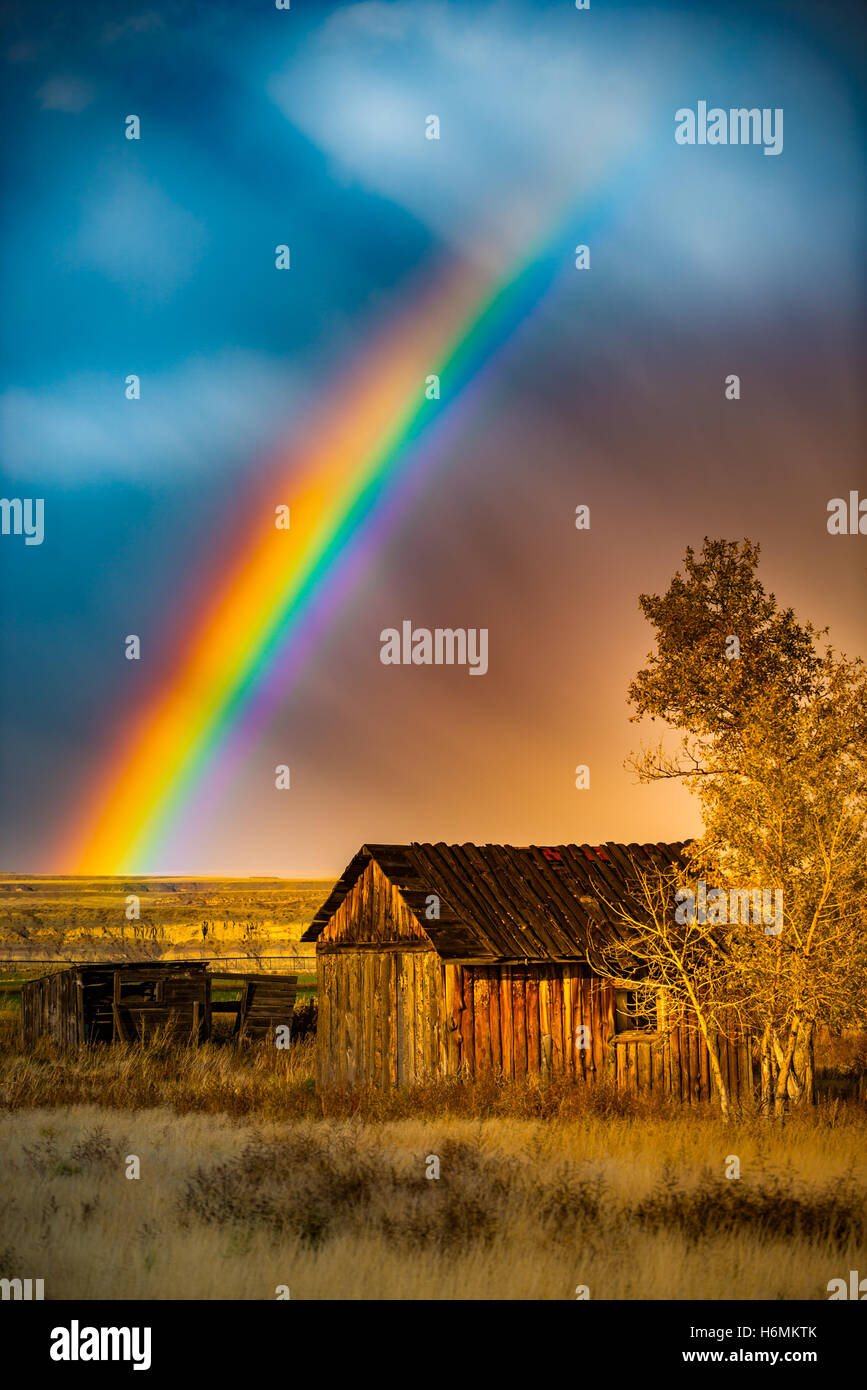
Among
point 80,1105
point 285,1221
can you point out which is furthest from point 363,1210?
point 80,1105

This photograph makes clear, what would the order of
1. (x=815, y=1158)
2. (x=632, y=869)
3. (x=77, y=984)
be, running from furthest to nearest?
1. (x=77, y=984)
2. (x=632, y=869)
3. (x=815, y=1158)

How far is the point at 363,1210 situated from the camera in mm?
12438

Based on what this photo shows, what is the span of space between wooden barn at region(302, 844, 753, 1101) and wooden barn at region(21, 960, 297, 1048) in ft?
21.0

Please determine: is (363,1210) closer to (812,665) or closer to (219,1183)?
(219,1183)

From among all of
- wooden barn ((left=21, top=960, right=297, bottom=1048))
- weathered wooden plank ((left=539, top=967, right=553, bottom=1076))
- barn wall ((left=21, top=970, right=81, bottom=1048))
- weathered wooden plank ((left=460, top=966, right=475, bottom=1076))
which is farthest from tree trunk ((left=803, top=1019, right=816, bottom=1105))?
barn wall ((left=21, top=970, right=81, bottom=1048))

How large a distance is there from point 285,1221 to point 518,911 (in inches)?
447

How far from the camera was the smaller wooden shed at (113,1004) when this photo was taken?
94.4 feet

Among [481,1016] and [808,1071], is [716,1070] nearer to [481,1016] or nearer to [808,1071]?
[808,1071]

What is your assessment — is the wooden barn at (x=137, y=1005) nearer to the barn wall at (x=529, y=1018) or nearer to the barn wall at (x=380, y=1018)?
the barn wall at (x=380, y=1018)

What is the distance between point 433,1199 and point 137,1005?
1814cm

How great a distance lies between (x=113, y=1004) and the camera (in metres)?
29.1

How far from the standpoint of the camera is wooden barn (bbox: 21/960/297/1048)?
28.9 metres

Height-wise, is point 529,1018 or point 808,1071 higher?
point 529,1018

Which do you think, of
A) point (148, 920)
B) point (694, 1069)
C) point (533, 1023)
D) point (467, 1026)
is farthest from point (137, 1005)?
point (148, 920)
